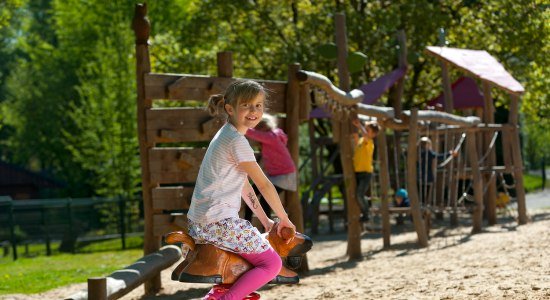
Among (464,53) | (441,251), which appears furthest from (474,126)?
(441,251)

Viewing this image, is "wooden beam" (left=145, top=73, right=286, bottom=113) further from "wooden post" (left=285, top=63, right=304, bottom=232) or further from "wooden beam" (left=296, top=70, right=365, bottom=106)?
"wooden beam" (left=296, top=70, right=365, bottom=106)

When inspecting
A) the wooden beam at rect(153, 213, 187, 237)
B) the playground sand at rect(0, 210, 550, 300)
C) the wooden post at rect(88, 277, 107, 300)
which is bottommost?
the playground sand at rect(0, 210, 550, 300)

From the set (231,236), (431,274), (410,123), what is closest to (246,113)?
(231,236)

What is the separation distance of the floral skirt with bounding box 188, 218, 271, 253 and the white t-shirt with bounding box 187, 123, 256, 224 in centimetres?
5

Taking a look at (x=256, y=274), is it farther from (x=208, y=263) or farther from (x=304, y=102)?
(x=304, y=102)

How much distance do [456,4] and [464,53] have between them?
8922 millimetres

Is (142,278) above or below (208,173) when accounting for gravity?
below

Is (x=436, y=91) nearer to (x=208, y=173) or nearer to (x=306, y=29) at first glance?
(x=306, y=29)

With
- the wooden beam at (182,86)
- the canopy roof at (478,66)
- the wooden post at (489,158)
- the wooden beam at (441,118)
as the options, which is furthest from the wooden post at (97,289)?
the wooden post at (489,158)

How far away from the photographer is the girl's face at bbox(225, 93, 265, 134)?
5.35 meters

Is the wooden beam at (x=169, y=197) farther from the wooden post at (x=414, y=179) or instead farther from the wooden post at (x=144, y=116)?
the wooden post at (x=414, y=179)

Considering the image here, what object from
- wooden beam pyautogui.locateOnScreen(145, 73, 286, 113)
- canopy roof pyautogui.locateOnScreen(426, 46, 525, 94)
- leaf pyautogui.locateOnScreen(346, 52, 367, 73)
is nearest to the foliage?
canopy roof pyautogui.locateOnScreen(426, 46, 525, 94)

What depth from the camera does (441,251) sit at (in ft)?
40.7

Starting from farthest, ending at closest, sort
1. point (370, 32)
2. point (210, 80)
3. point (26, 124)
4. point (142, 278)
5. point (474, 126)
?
point (26, 124)
point (370, 32)
point (474, 126)
point (210, 80)
point (142, 278)
